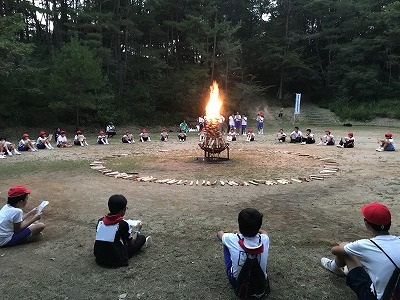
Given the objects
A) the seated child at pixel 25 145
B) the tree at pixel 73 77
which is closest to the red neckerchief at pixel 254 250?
the seated child at pixel 25 145

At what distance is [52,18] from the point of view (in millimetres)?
34031

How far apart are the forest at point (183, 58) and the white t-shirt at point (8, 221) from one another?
16.1 meters

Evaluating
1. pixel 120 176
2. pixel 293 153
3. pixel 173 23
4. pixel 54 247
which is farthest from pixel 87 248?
pixel 173 23

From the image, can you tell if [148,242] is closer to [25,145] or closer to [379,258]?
[379,258]

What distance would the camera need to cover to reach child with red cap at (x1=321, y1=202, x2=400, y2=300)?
116 inches

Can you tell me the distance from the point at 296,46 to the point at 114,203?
40.5 meters

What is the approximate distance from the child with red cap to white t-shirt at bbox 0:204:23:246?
165 inches

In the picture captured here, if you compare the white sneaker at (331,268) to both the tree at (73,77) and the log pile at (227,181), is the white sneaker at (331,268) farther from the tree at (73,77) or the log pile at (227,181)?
the tree at (73,77)

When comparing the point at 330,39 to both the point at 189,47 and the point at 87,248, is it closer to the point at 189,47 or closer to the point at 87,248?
the point at 189,47

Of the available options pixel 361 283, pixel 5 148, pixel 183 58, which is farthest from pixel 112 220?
pixel 183 58

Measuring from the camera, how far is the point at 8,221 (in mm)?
4617

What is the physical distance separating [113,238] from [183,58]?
31.1 m

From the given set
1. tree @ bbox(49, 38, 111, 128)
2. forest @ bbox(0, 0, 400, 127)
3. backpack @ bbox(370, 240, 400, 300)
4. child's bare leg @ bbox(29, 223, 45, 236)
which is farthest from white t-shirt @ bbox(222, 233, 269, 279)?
tree @ bbox(49, 38, 111, 128)

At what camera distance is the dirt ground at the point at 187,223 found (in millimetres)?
3689
